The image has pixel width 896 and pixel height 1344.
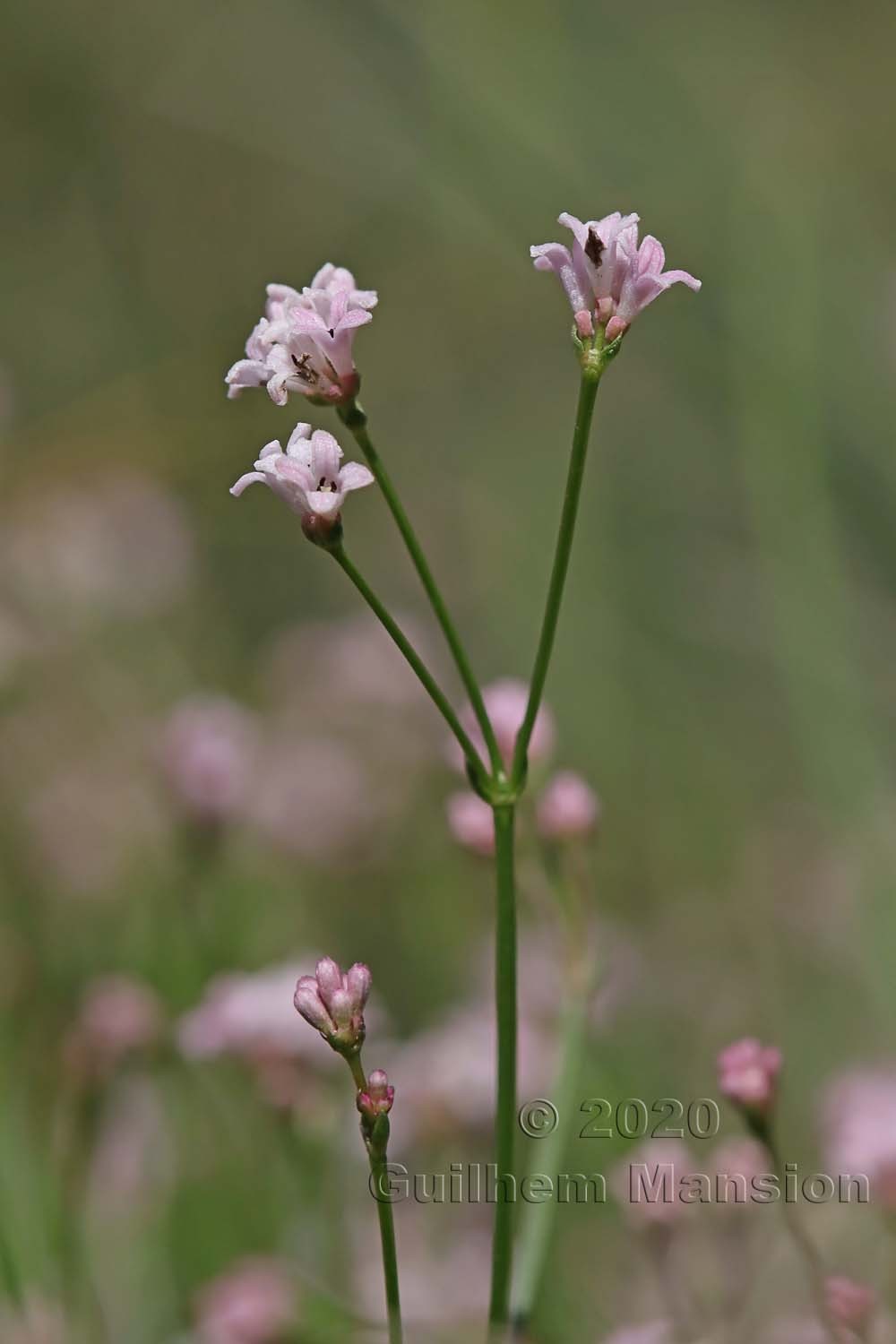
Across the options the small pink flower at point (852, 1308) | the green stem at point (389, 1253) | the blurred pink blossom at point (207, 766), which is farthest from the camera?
the blurred pink blossom at point (207, 766)

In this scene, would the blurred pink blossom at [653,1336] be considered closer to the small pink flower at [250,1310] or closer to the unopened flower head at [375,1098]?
the small pink flower at [250,1310]

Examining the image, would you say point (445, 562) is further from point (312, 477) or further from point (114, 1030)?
point (312, 477)

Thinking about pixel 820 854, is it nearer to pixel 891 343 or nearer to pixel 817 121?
pixel 891 343

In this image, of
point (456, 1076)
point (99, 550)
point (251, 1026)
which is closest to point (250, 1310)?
point (251, 1026)

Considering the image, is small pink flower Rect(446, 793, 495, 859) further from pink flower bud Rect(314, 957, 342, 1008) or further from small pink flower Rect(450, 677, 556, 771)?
pink flower bud Rect(314, 957, 342, 1008)

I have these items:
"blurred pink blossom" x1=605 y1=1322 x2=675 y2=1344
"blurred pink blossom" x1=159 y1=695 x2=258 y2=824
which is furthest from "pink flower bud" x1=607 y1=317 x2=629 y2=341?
"blurred pink blossom" x1=159 y1=695 x2=258 y2=824

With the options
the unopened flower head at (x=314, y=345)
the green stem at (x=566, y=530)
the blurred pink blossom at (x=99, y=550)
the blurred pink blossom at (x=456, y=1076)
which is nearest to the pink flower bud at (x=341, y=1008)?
the green stem at (x=566, y=530)

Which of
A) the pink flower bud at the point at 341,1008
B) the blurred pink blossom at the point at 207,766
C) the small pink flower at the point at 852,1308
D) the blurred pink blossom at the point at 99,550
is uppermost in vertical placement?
the blurred pink blossom at the point at 99,550
